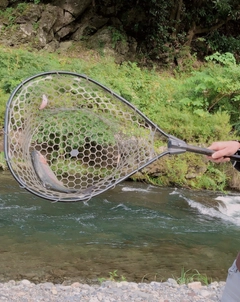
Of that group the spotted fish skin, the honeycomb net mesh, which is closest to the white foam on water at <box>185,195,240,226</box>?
the honeycomb net mesh

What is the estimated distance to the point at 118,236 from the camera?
5.00m

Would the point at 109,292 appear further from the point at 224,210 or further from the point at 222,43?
the point at 222,43

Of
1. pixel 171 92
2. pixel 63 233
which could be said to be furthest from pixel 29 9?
pixel 63 233

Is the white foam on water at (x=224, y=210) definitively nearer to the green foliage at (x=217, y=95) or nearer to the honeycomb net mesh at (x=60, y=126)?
the green foliage at (x=217, y=95)

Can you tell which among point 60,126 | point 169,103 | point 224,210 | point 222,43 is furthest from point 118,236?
point 222,43

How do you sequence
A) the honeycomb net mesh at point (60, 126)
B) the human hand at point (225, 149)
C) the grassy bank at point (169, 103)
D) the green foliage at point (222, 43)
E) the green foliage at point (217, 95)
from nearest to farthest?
the human hand at point (225, 149) → the honeycomb net mesh at point (60, 126) → the grassy bank at point (169, 103) → the green foliage at point (217, 95) → the green foliage at point (222, 43)

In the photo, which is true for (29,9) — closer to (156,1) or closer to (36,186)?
(156,1)

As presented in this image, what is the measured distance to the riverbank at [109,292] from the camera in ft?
10.1

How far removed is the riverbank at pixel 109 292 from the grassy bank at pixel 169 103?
4134 millimetres

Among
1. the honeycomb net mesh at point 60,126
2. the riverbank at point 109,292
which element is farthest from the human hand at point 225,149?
the riverbank at point 109,292

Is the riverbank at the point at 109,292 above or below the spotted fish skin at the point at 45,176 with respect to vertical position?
below

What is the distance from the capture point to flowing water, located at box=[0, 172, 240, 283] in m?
4.03

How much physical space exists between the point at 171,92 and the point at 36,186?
8326 mm

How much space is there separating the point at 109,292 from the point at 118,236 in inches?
70.5
